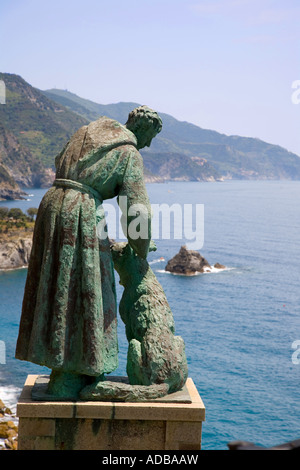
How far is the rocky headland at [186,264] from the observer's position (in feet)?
306

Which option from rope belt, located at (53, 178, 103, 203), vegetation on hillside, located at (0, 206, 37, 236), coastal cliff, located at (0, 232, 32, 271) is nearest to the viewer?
rope belt, located at (53, 178, 103, 203)

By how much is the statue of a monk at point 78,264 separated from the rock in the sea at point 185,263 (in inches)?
3330

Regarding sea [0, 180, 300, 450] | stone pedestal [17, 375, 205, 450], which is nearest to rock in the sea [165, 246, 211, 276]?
sea [0, 180, 300, 450]

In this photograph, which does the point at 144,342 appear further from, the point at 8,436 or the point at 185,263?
the point at 185,263

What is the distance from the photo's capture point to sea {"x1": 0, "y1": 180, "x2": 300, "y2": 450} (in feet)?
167

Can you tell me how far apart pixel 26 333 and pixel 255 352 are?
6080 cm

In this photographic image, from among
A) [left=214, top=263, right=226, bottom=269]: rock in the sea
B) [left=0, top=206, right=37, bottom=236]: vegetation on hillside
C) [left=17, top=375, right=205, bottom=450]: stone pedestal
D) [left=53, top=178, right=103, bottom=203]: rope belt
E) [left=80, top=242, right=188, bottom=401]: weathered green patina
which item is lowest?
[left=214, top=263, right=226, bottom=269]: rock in the sea

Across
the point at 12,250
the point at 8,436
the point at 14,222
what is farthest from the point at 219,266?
the point at 8,436

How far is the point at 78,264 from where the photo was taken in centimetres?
754

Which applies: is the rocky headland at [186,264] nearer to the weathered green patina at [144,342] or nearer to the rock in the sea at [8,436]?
the rock in the sea at [8,436]

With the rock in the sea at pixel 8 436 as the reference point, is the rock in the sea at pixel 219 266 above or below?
above

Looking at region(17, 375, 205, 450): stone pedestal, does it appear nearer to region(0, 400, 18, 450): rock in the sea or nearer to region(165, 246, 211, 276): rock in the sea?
region(0, 400, 18, 450): rock in the sea

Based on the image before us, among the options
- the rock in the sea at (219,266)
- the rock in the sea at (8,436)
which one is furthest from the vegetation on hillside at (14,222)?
the rock in the sea at (8,436)
